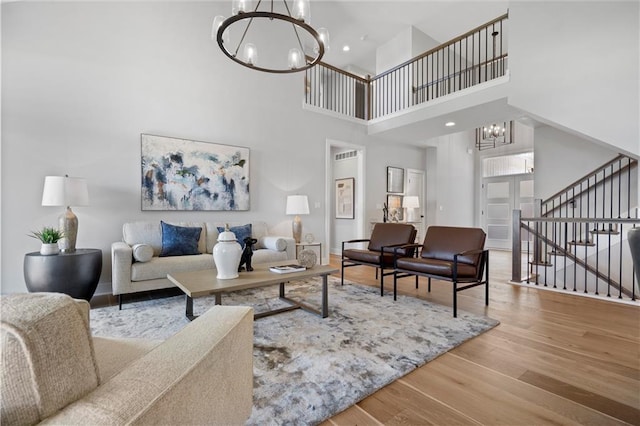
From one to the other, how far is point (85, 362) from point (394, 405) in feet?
4.75

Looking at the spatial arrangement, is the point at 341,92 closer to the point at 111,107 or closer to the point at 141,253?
the point at 111,107

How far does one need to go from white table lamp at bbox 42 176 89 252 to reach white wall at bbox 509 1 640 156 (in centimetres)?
547

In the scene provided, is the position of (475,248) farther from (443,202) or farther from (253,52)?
(443,202)

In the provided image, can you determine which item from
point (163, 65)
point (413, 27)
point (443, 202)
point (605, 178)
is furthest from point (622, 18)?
point (163, 65)

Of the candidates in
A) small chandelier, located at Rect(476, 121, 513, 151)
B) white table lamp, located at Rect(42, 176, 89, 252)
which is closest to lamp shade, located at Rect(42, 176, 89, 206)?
white table lamp, located at Rect(42, 176, 89, 252)

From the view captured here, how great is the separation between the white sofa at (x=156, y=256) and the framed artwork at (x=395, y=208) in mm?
3389

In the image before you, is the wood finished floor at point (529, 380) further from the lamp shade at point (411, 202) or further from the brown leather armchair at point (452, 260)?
the lamp shade at point (411, 202)

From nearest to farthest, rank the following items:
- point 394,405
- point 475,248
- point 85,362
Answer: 1. point 85,362
2. point 394,405
3. point 475,248

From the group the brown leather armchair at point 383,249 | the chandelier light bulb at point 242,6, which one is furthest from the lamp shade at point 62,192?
the brown leather armchair at point 383,249

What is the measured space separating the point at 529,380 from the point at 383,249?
6.76ft

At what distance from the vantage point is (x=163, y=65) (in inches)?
159

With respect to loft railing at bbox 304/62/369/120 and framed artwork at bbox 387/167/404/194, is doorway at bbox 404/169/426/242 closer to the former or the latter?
framed artwork at bbox 387/167/404/194

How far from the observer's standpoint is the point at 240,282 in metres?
2.32

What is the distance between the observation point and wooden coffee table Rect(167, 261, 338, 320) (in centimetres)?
217
